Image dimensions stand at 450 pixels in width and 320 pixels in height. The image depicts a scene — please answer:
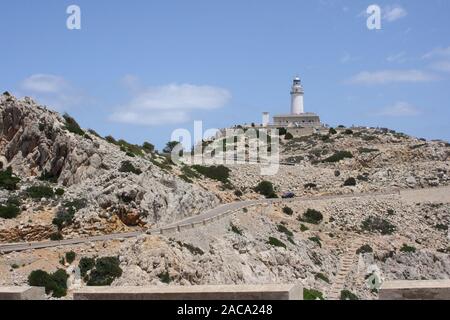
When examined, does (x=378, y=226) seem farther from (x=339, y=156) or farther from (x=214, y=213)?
(x=339, y=156)

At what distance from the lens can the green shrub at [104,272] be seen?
897 inches

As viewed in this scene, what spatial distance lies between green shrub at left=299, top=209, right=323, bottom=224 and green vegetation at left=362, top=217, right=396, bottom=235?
150 inches

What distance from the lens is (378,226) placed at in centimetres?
4825

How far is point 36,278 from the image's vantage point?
21781 millimetres

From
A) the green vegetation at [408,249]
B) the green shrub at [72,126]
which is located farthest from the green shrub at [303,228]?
the green shrub at [72,126]

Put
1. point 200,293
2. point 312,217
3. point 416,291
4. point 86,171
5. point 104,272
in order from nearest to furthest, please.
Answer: point 416,291 → point 200,293 → point 104,272 → point 86,171 → point 312,217

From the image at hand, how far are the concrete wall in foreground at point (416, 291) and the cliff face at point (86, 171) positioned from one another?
2353 cm

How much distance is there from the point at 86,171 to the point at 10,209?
5932mm

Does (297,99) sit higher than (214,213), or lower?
higher

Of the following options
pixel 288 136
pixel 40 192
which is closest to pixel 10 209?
pixel 40 192

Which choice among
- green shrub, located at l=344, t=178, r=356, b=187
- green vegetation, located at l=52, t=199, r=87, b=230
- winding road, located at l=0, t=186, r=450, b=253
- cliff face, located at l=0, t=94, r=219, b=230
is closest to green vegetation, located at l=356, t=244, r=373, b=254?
winding road, located at l=0, t=186, r=450, b=253

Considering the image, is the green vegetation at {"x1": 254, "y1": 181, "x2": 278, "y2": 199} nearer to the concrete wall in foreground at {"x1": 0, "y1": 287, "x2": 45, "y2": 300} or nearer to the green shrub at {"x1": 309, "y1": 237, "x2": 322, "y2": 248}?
the green shrub at {"x1": 309, "y1": 237, "x2": 322, "y2": 248}
